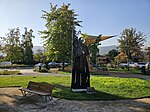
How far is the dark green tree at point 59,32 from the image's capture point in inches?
1181

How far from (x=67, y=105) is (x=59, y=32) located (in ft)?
73.8

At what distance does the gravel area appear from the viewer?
7566 millimetres

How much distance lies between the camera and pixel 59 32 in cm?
3000

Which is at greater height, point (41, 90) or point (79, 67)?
point (79, 67)

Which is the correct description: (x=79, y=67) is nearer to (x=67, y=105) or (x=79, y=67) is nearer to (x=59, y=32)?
(x=67, y=105)

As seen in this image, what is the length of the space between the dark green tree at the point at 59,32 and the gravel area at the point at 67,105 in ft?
67.7

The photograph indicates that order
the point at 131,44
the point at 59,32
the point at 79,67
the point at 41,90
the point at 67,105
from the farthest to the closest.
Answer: the point at 131,44, the point at 59,32, the point at 79,67, the point at 41,90, the point at 67,105

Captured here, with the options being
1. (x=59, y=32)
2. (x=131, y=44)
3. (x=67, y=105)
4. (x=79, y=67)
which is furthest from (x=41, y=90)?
(x=131, y=44)

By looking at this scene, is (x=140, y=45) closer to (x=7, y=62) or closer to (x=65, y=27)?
(x=65, y=27)

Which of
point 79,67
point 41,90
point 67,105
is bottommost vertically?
point 67,105

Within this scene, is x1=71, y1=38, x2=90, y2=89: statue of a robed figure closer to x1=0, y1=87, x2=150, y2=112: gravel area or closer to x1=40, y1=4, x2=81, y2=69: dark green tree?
x1=0, y1=87, x2=150, y2=112: gravel area

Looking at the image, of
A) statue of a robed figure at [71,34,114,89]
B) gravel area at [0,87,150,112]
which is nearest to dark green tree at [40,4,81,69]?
statue of a robed figure at [71,34,114,89]

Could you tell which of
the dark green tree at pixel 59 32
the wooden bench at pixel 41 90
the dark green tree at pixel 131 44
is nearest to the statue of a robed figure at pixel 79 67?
the wooden bench at pixel 41 90

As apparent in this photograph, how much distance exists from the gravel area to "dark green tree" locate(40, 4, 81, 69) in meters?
20.6
